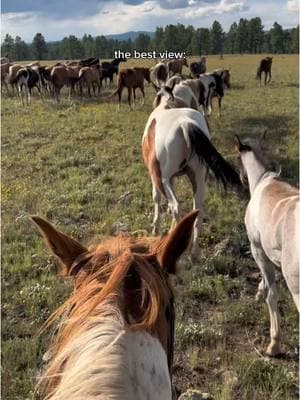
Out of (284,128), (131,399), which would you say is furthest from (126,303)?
(284,128)

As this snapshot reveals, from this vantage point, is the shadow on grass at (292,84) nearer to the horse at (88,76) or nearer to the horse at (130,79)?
the horse at (130,79)

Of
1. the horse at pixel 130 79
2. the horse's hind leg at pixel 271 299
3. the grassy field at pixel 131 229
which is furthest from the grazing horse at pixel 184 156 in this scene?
the horse at pixel 130 79

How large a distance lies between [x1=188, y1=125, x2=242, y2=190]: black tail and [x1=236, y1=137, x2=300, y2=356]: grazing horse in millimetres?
706

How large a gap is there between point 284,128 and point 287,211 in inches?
365

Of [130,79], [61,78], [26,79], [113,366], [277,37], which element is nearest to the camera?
[113,366]

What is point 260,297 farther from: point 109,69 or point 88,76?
point 109,69

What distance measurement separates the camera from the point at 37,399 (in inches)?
123

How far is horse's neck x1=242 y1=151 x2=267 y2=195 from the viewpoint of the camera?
440 cm

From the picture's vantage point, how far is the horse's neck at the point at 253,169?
4398 mm

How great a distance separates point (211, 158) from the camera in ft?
17.0

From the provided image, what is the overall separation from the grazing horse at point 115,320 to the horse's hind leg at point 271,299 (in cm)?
228

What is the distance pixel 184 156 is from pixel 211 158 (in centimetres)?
31

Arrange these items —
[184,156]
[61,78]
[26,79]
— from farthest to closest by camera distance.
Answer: [61,78], [26,79], [184,156]

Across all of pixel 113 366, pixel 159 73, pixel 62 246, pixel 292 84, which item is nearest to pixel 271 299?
pixel 62 246
